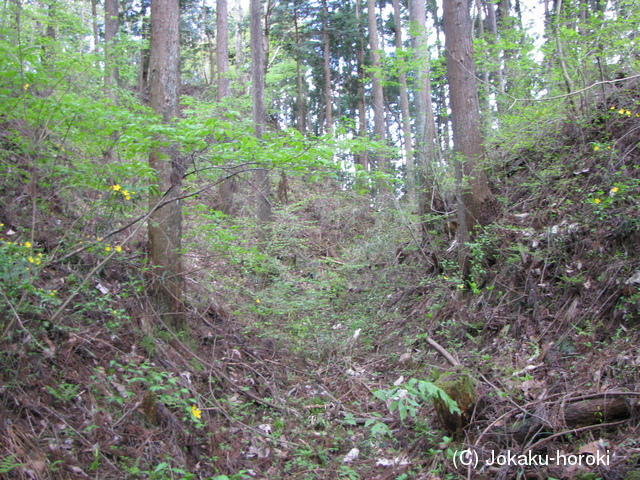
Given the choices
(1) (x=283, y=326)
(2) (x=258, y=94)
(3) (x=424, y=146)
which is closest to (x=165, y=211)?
(1) (x=283, y=326)

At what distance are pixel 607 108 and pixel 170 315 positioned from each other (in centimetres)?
705

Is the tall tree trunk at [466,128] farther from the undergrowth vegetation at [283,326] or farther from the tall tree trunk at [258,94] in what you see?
the tall tree trunk at [258,94]

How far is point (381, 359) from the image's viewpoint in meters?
6.86

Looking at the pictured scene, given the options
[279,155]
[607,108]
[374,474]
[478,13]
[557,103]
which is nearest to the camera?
Answer: [374,474]

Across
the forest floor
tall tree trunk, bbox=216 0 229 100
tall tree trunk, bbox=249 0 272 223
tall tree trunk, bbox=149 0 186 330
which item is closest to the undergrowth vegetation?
the forest floor

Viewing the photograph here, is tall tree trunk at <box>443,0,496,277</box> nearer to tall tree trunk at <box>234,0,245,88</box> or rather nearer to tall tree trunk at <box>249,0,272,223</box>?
tall tree trunk at <box>249,0,272,223</box>

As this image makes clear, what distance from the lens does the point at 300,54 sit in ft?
69.9

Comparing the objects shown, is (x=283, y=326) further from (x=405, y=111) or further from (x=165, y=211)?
(x=405, y=111)

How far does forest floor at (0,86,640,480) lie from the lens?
139 inches

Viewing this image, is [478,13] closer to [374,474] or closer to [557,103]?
[557,103]

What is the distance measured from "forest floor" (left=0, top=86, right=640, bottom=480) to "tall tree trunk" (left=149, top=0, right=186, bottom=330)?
0.23 m

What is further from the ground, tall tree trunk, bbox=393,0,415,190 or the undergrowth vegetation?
tall tree trunk, bbox=393,0,415,190

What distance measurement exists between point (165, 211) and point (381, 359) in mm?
3907

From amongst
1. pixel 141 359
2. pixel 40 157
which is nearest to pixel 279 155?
pixel 40 157
